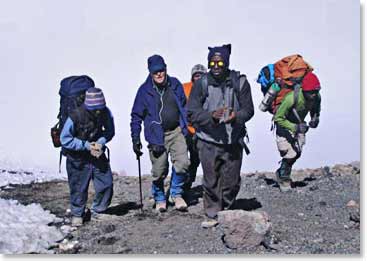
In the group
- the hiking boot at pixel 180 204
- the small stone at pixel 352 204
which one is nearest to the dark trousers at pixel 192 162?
the hiking boot at pixel 180 204

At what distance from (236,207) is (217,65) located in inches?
75.2

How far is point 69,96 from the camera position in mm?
8938

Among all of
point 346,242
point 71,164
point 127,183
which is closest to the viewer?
point 346,242

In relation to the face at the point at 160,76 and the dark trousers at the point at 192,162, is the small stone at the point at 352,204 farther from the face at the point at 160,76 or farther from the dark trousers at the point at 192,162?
the face at the point at 160,76

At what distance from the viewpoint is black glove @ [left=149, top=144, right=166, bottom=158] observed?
926cm

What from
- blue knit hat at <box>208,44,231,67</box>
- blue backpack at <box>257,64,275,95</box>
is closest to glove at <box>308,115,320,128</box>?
blue backpack at <box>257,64,275,95</box>

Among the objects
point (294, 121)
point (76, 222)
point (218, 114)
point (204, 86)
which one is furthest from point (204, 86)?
point (76, 222)

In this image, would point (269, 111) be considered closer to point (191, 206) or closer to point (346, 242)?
point (191, 206)

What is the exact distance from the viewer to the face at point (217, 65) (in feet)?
28.2

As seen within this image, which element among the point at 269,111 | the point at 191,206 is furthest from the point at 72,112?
the point at 269,111

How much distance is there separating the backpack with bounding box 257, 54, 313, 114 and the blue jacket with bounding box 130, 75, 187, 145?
1.15 m

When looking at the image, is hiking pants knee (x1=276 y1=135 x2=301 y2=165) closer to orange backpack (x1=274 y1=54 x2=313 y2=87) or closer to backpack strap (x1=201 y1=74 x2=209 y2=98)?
orange backpack (x1=274 y1=54 x2=313 y2=87)

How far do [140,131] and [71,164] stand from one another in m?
0.85

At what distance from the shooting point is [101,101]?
8.85 metres
